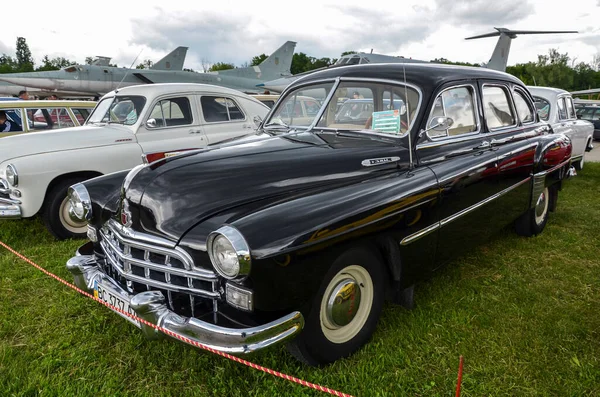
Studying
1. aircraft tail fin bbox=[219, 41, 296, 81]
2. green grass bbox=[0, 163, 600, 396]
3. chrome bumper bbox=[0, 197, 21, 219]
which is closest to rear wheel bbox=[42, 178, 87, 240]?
chrome bumper bbox=[0, 197, 21, 219]

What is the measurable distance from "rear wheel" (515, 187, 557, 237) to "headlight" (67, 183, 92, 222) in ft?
13.7

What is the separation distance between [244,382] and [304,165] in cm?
131

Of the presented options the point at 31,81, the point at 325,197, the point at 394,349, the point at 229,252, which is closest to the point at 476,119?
the point at 325,197

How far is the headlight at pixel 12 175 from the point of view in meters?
4.39

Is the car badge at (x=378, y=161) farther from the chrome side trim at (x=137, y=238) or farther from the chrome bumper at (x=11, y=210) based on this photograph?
the chrome bumper at (x=11, y=210)

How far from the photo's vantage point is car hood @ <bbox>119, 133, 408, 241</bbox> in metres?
2.31

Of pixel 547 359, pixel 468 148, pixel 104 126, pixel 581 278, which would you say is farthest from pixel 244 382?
pixel 104 126

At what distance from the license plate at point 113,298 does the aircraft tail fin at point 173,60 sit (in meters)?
27.4

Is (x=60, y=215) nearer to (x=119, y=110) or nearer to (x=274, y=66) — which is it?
(x=119, y=110)

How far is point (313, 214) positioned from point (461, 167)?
4.81 ft

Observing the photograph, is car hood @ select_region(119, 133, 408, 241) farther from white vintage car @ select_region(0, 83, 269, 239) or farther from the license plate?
white vintage car @ select_region(0, 83, 269, 239)

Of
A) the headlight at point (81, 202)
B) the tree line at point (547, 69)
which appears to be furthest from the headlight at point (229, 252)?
the tree line at point (547, 69)

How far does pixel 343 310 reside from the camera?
2357 mm

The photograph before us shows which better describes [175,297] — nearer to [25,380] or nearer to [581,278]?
[25,380]
